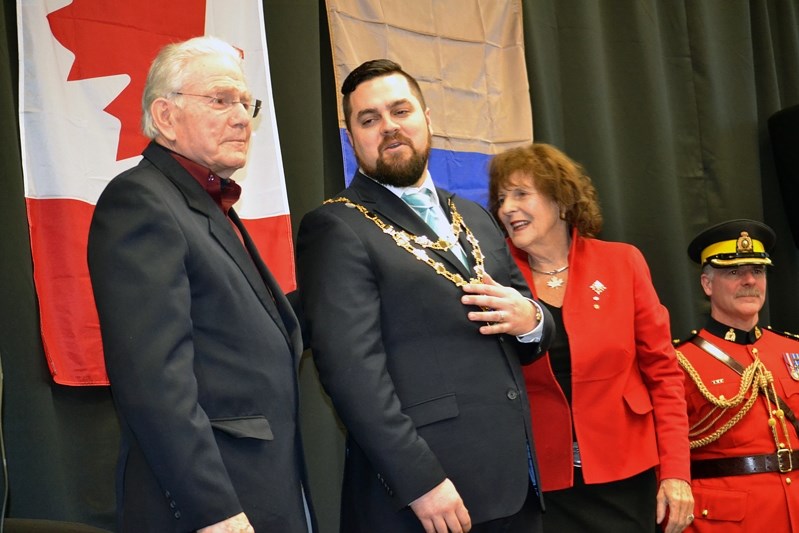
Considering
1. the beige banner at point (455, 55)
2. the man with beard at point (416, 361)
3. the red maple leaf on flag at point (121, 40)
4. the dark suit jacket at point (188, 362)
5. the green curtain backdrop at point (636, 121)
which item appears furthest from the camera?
the beige banner at point (455, 55)

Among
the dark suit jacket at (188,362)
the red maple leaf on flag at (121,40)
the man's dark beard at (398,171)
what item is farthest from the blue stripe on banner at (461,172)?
the dark suit jacket at (188,362)

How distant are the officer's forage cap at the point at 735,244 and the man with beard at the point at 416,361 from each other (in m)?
1.55

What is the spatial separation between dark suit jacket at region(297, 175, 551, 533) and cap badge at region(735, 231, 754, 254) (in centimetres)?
169

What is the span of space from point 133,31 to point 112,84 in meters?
0.18

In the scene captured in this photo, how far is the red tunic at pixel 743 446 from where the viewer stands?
2959 millimetres

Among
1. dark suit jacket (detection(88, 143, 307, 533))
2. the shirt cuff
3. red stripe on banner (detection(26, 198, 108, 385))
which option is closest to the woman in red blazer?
the shirt cuff

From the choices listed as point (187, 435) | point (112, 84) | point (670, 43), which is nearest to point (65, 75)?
point (112, 84)

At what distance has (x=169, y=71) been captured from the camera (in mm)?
1859

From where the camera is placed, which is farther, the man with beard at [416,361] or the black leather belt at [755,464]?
the black leather belt at [755,464]

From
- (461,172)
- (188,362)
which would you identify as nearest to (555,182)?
(461,172)

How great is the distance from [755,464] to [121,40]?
8.09ft

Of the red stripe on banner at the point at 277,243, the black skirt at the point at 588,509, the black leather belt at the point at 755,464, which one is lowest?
the black leather belt at the point at 755,464

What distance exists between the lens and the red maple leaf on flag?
102 inches

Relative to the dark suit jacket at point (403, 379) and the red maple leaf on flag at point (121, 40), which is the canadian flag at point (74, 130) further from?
the dark suit jacket at point (403, 379)
